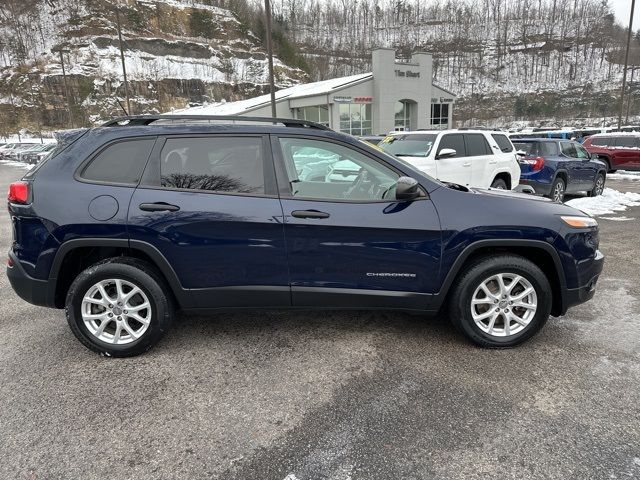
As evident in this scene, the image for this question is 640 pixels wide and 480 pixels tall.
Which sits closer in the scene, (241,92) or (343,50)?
(241,92)

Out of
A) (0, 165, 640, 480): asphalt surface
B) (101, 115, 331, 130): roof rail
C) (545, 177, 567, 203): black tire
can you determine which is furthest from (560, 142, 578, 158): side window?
(101, 115, 331, 130): roof rail

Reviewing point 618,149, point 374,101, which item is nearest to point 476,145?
point 618,149

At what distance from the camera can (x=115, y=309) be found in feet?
10.6

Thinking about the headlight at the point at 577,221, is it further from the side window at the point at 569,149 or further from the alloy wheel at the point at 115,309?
the side window at the point at 569,149

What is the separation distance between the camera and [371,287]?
10.6 feet

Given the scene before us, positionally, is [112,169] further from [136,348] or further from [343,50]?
[343,50]

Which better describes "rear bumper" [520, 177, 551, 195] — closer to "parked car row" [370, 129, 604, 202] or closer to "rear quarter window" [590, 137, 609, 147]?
"parked car row" [370, 129, 604, 202]

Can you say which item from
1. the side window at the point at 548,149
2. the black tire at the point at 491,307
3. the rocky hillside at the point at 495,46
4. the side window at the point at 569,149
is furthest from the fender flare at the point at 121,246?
the rocky hillside at the point at 495,46

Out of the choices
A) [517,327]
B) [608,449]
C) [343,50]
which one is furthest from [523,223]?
[343,50]

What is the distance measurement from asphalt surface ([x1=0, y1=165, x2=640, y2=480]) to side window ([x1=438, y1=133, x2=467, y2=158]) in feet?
17.1

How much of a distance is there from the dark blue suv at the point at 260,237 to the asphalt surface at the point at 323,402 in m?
0.35

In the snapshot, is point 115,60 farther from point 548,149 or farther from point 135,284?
point 135,284

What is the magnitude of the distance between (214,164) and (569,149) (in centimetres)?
1068

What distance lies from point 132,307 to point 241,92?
6925 cm
